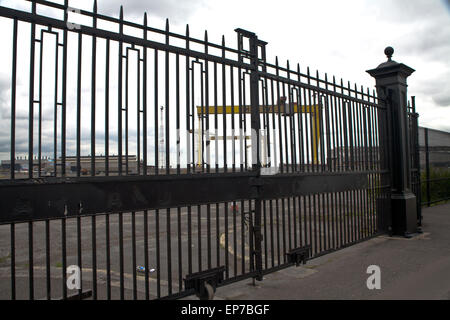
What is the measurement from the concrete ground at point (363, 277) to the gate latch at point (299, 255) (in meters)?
0.12

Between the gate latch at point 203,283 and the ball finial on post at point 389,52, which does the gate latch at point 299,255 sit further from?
the ball finial on post at point 389,52

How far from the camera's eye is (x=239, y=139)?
456 cm

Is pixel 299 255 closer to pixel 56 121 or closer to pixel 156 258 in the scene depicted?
pixel 156 258

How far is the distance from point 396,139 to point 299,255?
13.7ft

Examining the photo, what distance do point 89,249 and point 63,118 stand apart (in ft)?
18.6

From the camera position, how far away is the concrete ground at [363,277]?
167 inches

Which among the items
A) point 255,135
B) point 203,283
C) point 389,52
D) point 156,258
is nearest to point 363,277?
point 203,283

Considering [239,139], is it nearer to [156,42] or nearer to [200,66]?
[200,66]

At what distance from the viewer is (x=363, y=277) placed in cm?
489

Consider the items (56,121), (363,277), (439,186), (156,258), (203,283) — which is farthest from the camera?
(439,186)

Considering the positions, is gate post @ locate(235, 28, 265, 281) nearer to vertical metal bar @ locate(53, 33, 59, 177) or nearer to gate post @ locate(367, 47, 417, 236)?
vertical metal bar @ locate(53, 33, 59, 177)

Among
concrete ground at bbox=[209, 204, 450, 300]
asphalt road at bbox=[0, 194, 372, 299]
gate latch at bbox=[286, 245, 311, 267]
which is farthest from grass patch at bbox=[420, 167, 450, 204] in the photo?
gate latch at bbox=[286, 245, 311, 267]

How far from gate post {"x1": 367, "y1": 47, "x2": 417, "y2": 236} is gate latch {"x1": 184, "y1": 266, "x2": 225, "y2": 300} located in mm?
5103

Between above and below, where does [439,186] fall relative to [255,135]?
below
